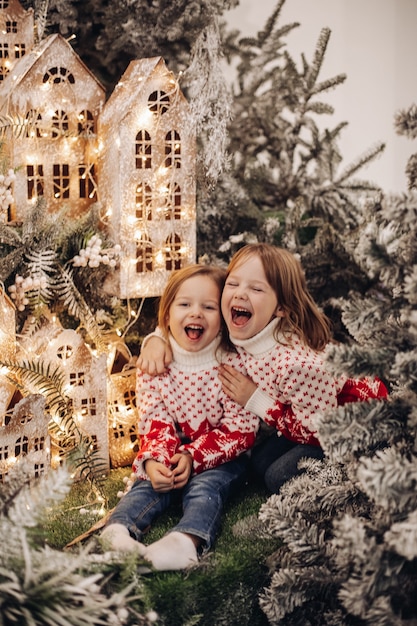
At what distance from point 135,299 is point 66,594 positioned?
51.1 inches

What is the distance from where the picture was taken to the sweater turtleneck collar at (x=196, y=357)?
2.53 meters

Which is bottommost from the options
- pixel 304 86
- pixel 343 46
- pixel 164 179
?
pixel 164 179

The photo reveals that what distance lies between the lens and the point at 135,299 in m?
2.83

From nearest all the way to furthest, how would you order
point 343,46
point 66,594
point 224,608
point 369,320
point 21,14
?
point 66,594 → point 369,320 → point 224,608 → point 21,14 → point 343,46

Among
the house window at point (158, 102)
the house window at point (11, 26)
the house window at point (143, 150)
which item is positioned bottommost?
the house window at point (143, 150)

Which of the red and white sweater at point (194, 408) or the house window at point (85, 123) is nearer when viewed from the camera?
the red and white sweater at point (194, 408)

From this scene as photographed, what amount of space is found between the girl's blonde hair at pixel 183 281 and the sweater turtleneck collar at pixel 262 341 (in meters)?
0.07

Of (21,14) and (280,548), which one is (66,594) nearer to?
(280,548)

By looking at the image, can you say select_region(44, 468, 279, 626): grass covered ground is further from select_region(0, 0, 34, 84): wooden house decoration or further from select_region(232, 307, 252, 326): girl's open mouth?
select_region(0, 0, 34, 84): wooden house decoration

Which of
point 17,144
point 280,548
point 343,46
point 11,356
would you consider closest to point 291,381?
point 280,548

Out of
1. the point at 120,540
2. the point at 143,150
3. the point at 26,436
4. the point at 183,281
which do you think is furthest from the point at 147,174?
the point at 120,540

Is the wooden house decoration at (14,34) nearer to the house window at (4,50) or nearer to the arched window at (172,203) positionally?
the house window at (4,50)

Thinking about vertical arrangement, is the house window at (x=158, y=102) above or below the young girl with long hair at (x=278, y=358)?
above

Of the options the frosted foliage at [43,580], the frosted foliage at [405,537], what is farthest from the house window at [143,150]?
the frosted foliage at [405,537]
